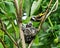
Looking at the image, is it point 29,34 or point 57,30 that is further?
point 57,30

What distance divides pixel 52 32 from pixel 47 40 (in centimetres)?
5

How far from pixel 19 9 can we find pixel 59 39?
53 cm

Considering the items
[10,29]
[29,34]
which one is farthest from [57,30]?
A: [29,34]

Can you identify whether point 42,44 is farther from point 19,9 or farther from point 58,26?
point 19,9

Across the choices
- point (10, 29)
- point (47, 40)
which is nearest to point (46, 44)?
point (47, 40)

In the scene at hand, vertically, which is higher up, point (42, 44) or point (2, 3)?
point (2, 3)

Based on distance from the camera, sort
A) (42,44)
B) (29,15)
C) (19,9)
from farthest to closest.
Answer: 1. (42,44)
2. (29,15)
3. (19,9)

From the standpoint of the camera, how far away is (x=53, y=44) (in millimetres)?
1031

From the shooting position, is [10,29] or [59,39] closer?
[10,29]

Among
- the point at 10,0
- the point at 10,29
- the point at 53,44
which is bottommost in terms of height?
the point at 53,44

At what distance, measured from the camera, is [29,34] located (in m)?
0.58


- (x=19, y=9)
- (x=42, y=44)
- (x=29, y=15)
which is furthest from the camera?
(x=42, y=44)

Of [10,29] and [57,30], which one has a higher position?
[10,29]

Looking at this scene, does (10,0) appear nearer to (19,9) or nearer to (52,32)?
(19,9)
